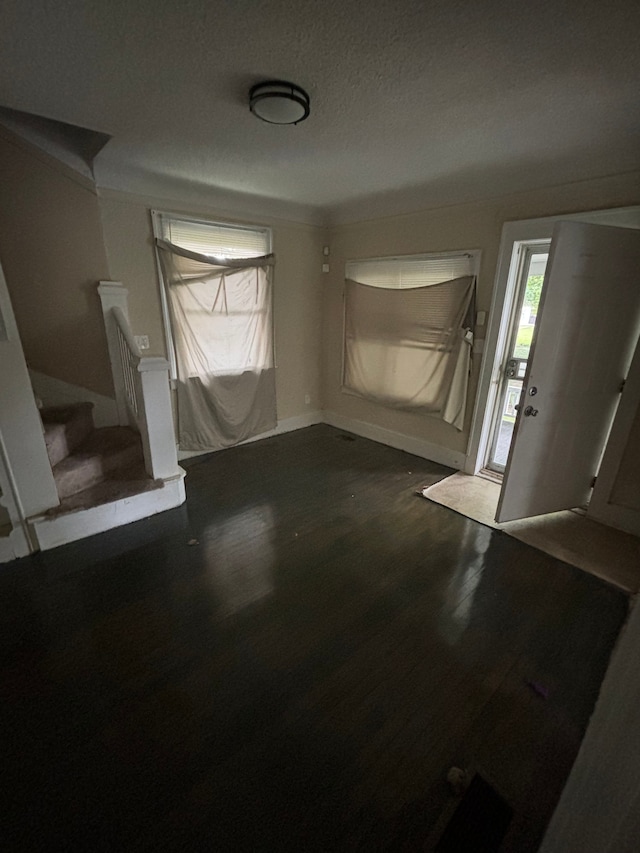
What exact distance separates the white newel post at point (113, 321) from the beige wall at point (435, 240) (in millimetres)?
2276

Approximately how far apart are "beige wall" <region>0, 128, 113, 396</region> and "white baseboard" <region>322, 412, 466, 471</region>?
261cm

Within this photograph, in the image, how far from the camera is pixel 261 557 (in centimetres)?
227

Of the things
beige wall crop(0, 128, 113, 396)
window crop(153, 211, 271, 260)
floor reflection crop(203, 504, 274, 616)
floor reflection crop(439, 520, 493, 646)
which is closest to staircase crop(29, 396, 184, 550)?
beige wall crop(0, 128, 113, 396)

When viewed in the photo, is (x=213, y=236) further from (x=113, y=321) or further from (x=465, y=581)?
(x=465, y=581)

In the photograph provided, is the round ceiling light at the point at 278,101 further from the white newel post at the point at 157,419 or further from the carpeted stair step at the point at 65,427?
the carpeted stair step at the point at 65,427

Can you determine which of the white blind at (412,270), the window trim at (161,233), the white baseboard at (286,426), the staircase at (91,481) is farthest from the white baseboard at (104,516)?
the white blind at (412,270)

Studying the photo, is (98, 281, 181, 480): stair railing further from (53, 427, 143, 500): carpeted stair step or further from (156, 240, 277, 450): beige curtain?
(156, 240, 277, 450): beige curtain

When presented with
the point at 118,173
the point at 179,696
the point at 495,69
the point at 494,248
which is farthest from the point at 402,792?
the point at 118,173

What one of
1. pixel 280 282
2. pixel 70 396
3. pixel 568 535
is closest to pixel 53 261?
pixel 70 396

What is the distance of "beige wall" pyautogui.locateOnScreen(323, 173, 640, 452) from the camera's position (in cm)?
247

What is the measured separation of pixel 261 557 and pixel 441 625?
3.58ft

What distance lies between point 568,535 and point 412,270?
8.50 ft

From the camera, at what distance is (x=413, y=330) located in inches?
140

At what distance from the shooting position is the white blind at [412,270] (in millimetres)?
3146
